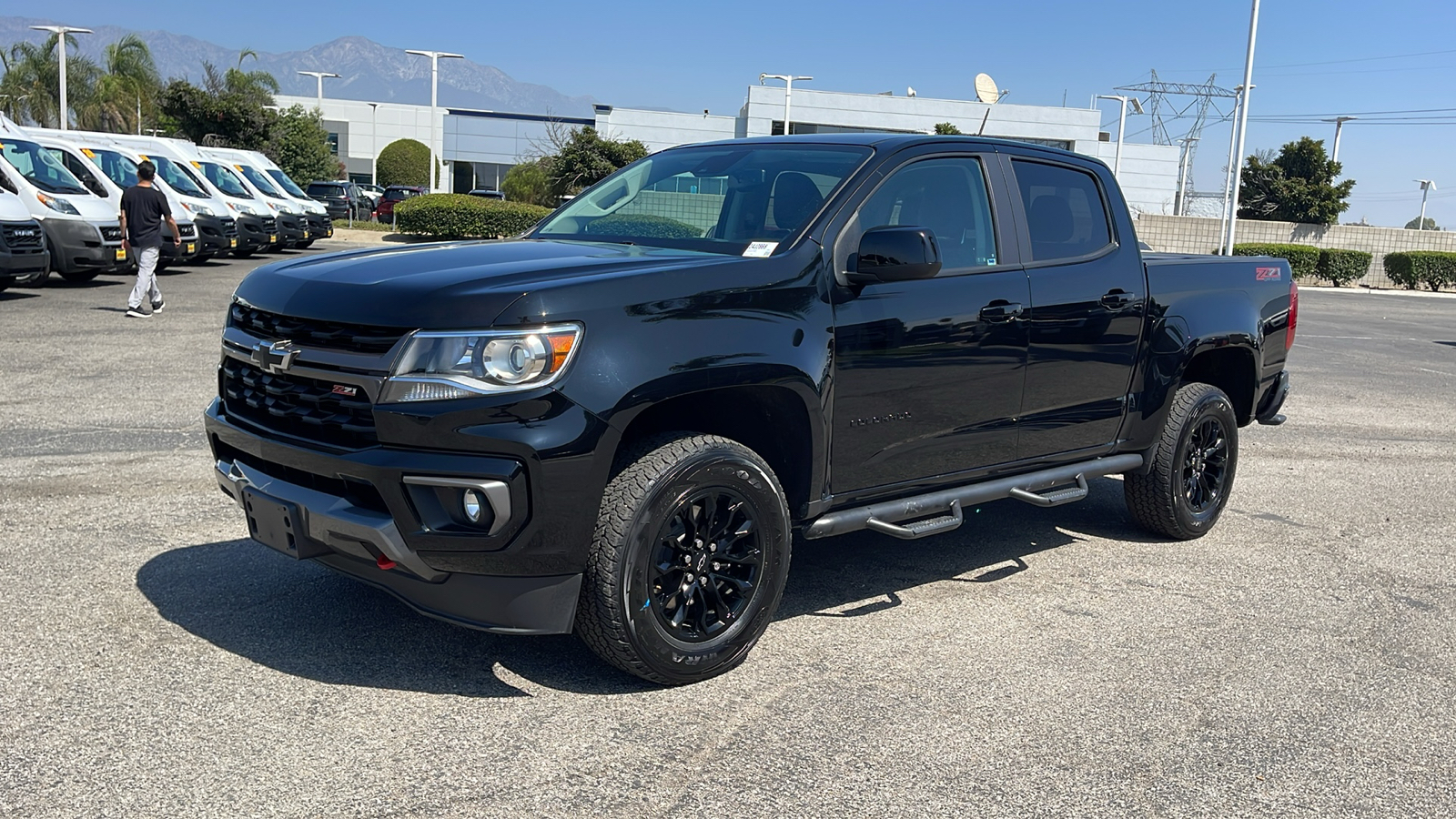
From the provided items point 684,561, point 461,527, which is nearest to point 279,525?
point 461,527

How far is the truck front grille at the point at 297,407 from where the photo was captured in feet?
12.5

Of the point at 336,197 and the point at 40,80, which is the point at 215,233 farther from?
the point at 40,80

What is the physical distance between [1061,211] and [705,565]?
268 centimetres

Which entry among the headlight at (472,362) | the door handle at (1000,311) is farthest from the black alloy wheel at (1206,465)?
the headlight at (472,362)

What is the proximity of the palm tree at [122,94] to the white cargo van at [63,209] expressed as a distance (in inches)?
1650

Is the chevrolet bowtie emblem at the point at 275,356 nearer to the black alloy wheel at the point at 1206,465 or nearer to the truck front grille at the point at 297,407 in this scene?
the truck front grille at the point at 297,407

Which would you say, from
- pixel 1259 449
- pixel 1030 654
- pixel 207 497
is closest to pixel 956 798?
pixel 1030 654

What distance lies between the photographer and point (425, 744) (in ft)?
12.1

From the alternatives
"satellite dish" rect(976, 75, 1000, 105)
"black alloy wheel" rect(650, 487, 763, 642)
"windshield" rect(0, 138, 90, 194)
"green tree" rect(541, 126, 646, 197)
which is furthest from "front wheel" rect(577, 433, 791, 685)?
"green tree" rect(541, 126, 646, 197)

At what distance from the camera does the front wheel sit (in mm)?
3885

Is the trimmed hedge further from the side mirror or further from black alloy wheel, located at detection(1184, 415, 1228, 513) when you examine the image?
the side mirror

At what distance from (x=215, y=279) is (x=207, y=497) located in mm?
15495

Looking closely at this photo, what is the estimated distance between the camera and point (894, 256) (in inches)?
173

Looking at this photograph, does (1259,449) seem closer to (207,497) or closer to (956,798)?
(956,798)
